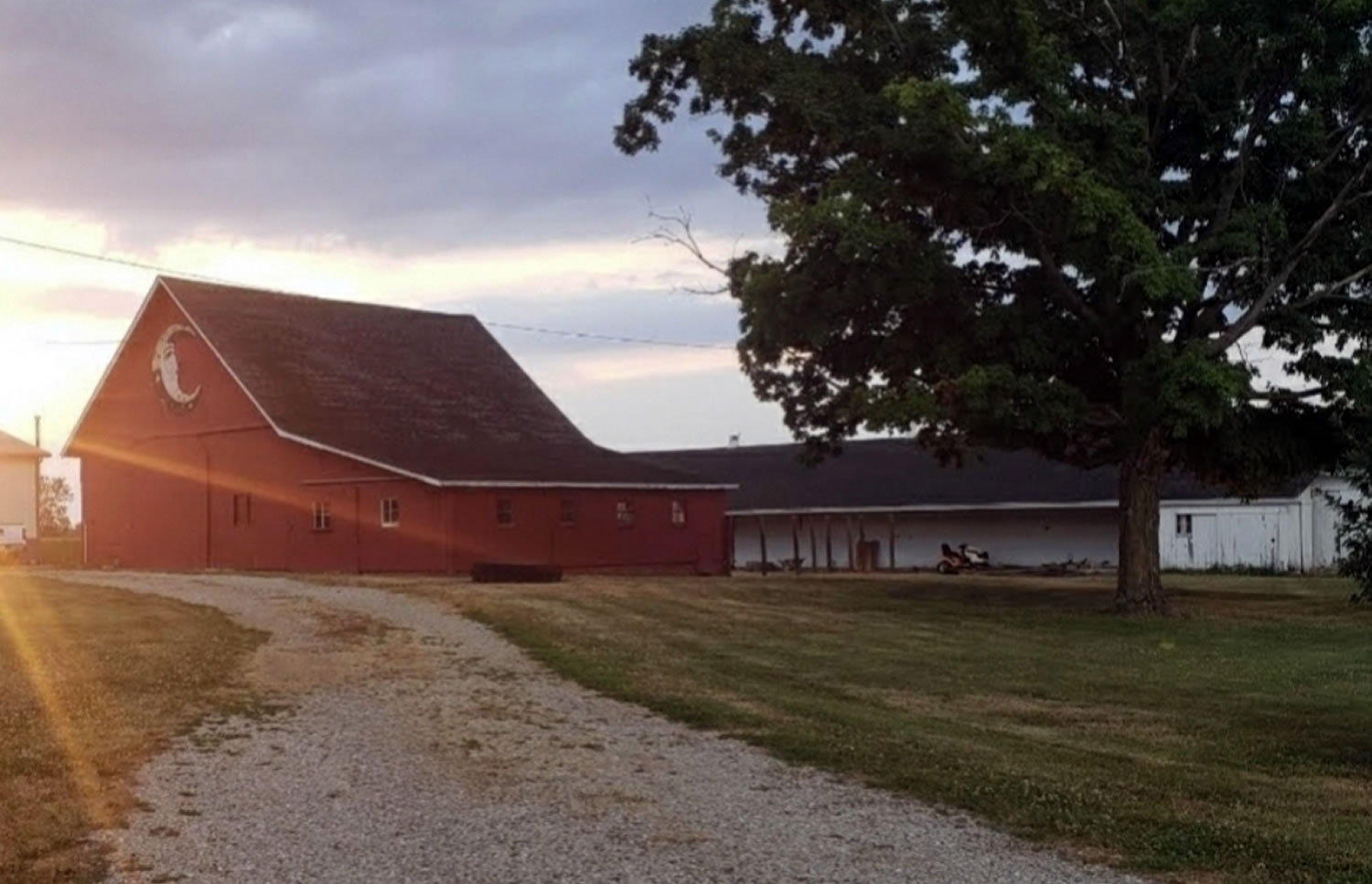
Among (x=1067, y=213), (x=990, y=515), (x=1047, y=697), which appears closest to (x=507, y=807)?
(x=1047, y=697)

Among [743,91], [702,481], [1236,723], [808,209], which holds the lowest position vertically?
[1236,723]

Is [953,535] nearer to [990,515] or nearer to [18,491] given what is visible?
[990,515]

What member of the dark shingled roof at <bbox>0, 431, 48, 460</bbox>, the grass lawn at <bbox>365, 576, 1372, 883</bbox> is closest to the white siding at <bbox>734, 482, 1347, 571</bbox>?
the grass lawn at <bbox>365, 576, 1372, 883</bbox>

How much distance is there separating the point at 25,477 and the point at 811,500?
3385cm

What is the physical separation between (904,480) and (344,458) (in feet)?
78.9

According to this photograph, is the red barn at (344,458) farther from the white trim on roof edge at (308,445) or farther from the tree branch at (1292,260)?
the tree branch at (1292,260)

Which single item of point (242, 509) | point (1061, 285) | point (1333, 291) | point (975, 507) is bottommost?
point (975, 507)

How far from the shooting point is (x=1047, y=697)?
1800cm

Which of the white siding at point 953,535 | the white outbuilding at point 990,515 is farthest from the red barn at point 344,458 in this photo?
the white siding at point 953,535

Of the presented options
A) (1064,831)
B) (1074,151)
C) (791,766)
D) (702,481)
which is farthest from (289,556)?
(1064,831)

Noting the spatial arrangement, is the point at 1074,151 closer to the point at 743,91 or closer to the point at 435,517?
the point at 743,91

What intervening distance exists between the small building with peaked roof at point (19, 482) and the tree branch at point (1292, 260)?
52115 millimetres

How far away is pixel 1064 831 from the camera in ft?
33.2

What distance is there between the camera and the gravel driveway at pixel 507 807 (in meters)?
9.02
